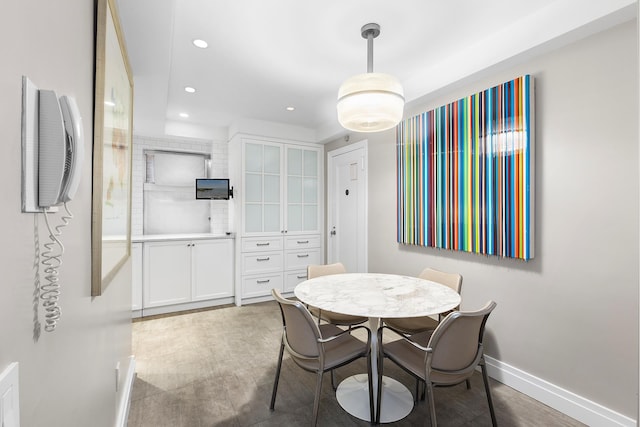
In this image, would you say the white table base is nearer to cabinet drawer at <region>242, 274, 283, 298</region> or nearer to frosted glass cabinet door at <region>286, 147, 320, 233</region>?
cabinet drawer at <region>242, 274, 283, 298</region>

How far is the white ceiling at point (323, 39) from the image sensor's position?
1.92 meters

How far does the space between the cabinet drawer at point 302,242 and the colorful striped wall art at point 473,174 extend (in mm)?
1827

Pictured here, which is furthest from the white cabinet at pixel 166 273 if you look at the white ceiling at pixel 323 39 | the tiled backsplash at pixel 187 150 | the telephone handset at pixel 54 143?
the telephone handset at pixel 54 143

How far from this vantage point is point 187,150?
4730 millimetres

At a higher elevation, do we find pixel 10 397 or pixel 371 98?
pixel 371 98

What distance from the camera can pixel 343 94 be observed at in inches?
77.0

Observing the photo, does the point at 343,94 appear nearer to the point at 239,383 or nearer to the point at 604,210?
the point at 604,210

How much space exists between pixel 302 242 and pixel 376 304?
3032mm

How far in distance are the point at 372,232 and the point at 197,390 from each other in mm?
2412

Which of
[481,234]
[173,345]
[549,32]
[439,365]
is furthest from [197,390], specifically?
[549,32]

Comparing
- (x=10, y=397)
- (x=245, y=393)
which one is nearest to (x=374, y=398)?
(x=245, y=393)

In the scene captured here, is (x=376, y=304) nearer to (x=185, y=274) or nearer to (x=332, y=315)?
(x=332, y=315)

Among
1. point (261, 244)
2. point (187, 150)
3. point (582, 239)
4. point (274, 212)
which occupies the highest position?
point (187, 150)

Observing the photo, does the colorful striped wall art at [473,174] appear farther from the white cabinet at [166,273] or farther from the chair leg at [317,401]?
the white cabinet at [166,273]
